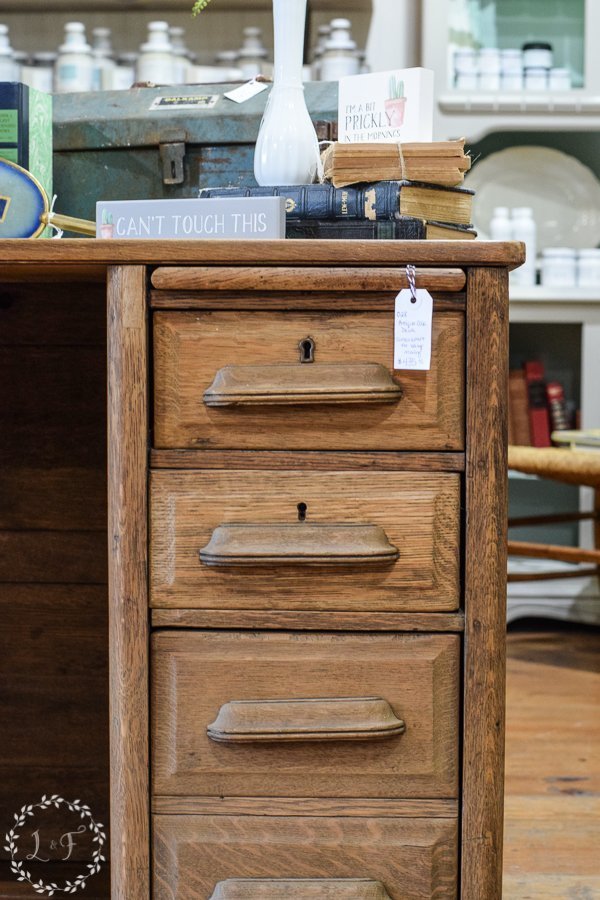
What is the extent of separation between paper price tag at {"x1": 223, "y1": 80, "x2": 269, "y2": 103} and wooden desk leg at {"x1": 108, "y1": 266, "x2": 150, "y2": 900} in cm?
56

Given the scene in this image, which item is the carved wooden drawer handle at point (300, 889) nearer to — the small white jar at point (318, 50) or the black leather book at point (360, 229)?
the black leather book at point (360, 229)

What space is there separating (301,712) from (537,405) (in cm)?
197

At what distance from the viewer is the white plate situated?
2924 millimetres

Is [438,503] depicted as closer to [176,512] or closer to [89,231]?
[176,512]

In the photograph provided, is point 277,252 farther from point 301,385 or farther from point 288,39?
point 288,39

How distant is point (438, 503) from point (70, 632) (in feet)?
2.02

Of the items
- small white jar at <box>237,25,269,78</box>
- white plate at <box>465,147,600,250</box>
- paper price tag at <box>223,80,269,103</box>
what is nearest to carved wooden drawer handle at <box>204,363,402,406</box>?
paper price tag at <box>223,80,269,103</box>

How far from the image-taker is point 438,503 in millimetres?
961

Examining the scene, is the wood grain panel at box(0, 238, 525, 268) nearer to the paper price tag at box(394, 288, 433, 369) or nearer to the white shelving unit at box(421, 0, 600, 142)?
the paper price tag at box(394, 288, 433, 369)

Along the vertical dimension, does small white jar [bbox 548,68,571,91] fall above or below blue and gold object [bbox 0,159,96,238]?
above

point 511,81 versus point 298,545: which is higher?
point 511,81

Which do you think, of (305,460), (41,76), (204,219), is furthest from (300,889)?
(41,76)

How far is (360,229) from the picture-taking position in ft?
3.52

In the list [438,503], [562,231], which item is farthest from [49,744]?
[562,231]
